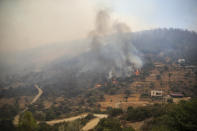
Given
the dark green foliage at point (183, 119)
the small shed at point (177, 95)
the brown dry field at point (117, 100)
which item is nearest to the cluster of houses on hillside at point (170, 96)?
the small shed at point (177, 95)

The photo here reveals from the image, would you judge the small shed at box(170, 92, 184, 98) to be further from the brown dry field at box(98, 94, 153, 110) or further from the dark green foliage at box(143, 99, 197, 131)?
the dark green foliage at box(143, 99, 197, 131)

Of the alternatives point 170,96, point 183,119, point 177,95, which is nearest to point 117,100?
point 170,96

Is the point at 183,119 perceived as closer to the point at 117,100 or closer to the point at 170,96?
the point at 170,96

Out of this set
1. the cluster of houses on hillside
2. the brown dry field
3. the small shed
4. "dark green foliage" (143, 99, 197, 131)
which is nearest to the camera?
"dark green foliage" (143, 99, 197, 131)

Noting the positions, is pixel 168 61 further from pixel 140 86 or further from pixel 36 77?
pixel 36 77

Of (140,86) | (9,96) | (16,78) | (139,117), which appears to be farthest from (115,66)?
(16,78)

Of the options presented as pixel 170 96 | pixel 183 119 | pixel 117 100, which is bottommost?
pixel 117 100

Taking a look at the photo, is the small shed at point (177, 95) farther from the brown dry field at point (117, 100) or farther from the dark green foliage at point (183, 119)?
the dark green foliage at point (183, 119)

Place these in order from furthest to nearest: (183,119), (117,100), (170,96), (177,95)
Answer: (117,100)
(170,96)
(177,95)
(183,119)

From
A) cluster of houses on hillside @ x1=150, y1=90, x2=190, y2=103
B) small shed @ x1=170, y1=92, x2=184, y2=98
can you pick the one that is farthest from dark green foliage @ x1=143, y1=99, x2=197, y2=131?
small shed @ x1=170, y1=92, x2=184, y2=98

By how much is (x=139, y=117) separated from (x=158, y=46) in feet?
256

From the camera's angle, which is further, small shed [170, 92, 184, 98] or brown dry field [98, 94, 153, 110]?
brown dry field [98, 94, 153, 110]

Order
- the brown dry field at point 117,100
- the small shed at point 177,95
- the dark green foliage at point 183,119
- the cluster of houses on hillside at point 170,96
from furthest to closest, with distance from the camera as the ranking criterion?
1. the brown dry field at point 117,100
2. the small shed at point 177,95
3. the cluster of houses on hillside at point 170,96
4. the dark green foliage at point 183,119

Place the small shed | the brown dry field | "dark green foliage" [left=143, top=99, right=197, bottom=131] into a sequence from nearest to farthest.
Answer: "dark green foliage" [left=143, top=99, right=197, bottom=131]
the small shed
the brown dry field
